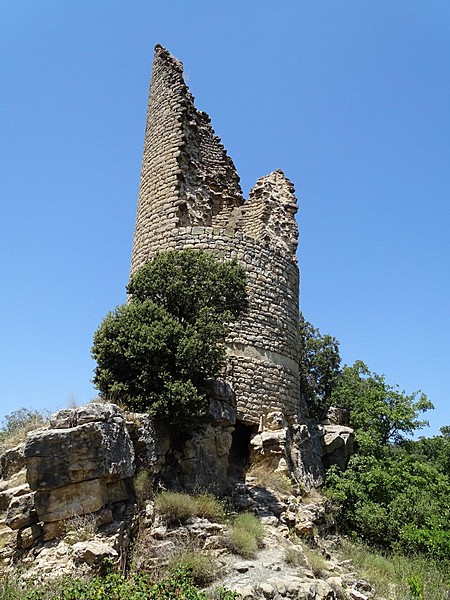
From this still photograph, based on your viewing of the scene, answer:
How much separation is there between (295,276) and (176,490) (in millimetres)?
8147

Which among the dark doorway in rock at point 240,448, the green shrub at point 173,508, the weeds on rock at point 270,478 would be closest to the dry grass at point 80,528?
the green shrub at point 173,508

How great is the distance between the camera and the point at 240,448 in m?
13.2

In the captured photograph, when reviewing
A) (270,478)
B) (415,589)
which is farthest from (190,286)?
(415,589)

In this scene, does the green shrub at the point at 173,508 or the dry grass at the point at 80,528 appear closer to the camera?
the dry grass at the point at 80,528

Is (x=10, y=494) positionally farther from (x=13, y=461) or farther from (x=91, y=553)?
(x=91, y=553)

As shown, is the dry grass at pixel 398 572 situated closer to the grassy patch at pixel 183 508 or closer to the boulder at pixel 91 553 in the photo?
the grassy patch at pixel 183 508

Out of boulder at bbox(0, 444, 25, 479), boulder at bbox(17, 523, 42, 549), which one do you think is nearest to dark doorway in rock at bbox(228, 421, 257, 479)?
boulder at bbox(0, 444, 25, 479)

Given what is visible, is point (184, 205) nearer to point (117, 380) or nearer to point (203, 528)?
point (117, 380)

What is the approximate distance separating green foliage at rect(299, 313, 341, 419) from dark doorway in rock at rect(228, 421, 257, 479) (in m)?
8.66

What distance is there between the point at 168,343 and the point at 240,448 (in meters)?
4.76

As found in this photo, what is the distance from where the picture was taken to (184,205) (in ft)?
46.9

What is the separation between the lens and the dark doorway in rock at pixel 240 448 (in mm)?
12508

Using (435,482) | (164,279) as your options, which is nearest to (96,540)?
(164,279)

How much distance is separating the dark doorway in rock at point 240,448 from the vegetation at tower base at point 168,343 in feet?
9.33
